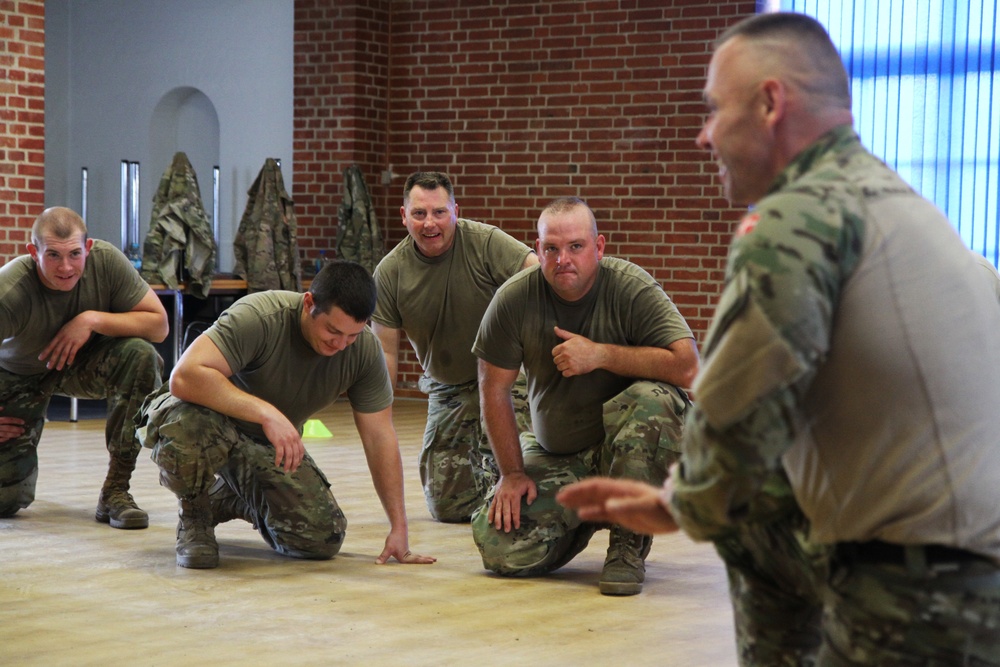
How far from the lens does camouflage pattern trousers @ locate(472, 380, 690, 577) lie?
3697mm

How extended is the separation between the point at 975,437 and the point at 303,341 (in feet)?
8.96

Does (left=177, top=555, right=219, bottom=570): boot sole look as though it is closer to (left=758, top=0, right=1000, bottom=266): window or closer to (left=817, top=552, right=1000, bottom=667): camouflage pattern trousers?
(left=817, top=552, right=1000, bottom=667): camouflage pattern trousers

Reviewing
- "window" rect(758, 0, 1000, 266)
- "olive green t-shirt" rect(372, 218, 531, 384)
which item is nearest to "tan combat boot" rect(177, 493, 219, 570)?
"olive green t-shirt" rect(372, 218, 531, 384)

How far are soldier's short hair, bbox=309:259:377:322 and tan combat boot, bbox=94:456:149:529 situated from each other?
1.39 meters

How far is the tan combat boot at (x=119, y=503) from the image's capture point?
15.0 ft

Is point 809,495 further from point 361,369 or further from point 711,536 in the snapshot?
point 361,369

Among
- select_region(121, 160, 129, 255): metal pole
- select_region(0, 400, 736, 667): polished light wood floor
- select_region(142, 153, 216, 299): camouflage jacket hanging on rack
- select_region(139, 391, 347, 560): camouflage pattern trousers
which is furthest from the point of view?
select_region(121, 160, 129, 255): metal pole

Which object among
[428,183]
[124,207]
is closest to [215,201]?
[124,207]

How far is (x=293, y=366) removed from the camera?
156 inches

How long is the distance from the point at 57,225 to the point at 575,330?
1.92 meters

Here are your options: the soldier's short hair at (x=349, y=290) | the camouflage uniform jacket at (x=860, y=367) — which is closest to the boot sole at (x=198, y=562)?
the soldier's short hair at (x=349, y=290)

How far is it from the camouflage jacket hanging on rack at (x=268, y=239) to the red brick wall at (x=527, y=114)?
506mm

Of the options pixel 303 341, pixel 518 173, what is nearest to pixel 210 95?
pixel 518 173

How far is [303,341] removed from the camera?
13.0ft
